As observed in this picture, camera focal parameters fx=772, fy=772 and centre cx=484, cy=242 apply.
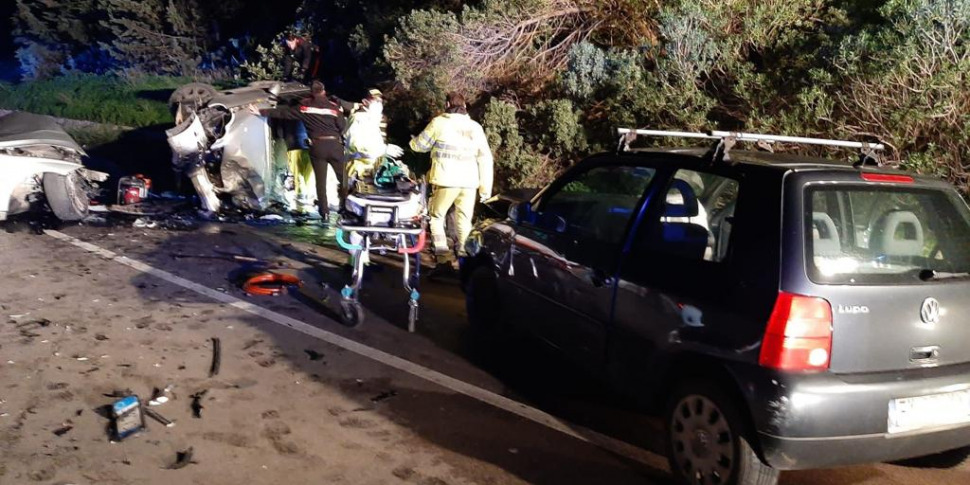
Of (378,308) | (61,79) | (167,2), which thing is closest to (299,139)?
(378,308)

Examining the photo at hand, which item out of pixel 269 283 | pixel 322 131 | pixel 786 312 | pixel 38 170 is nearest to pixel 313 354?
pixel 269 283

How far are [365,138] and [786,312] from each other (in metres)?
7.20

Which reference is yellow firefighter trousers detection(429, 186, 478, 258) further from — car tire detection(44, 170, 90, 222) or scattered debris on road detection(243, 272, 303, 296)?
car tire detection(44, 170, 90, 222)

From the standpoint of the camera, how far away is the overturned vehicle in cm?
1091

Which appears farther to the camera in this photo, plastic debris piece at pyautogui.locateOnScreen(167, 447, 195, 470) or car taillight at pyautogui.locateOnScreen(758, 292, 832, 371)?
plastic debris piece at pyautogui.locateOnScreen(167, 447, 195, 470)

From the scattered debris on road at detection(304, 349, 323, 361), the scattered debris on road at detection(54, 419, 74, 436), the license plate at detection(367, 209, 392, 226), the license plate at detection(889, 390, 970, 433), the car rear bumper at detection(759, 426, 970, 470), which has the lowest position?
the scattered debris on road at detection(304, 349, 323, 361)

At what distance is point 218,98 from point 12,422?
7.75 meters

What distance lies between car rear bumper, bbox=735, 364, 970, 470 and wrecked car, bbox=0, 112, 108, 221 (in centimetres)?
931

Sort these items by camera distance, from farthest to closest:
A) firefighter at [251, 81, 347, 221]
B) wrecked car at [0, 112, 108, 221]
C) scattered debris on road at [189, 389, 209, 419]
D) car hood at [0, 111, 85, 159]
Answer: firefighter at [251, 81, 347, 221] < car hood at [0, 111, 85, 159] < wrecked car at [0, 112, 108, 221] < scattered debris on road at [189, 389, 209, 419]

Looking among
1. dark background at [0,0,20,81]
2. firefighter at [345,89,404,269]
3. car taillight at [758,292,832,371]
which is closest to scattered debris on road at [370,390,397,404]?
car taillight at [758,292,832,371]

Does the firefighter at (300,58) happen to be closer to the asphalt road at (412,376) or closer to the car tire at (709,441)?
the asphalt road at (412,376)

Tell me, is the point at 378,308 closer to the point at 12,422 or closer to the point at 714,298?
the point at 12,422

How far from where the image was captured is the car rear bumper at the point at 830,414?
3.30 meters

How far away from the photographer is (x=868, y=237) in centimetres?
369
